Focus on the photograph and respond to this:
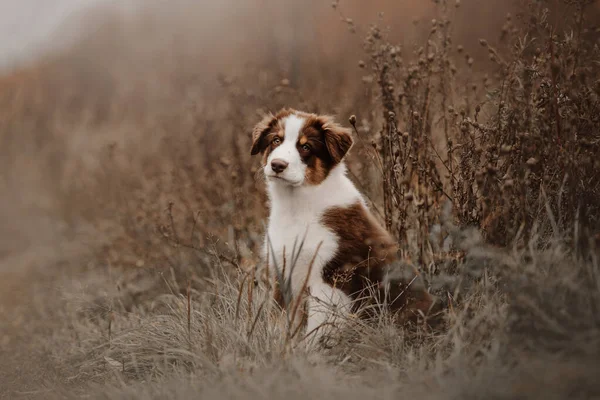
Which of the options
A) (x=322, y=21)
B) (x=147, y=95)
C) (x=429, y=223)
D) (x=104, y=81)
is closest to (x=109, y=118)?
(x=147, y=95)

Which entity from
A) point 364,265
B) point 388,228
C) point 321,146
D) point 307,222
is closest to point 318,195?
point 307,222

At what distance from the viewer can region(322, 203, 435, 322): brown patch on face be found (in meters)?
3.95

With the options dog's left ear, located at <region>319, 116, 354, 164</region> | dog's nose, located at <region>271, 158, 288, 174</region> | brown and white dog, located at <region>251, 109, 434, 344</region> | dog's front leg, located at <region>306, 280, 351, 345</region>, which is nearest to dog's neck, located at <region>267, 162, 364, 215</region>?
brown and white dog, located at <region>251, 109, 434, 344</region>

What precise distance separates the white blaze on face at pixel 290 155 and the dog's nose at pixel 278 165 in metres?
0.02

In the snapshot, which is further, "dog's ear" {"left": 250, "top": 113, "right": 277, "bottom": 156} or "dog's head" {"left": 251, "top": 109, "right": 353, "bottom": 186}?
"dog's ear" {"left": 250, "top": 113, "right": 277, "bottom": 156}

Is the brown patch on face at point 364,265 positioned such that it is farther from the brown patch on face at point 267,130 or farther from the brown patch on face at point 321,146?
the brown patch on face at point 267,130

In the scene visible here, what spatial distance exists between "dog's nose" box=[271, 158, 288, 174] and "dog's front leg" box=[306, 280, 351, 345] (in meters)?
0.75

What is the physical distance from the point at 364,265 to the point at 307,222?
47 centimetres

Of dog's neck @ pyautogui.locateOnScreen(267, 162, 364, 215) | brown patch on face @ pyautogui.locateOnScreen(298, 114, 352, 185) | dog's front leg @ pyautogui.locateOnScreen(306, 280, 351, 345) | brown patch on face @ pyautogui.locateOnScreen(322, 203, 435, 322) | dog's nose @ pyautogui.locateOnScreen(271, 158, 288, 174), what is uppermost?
brown patch on face @ pyautogui.locateOnScreen(298, 114, 352, 185)

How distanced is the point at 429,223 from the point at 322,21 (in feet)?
21.0

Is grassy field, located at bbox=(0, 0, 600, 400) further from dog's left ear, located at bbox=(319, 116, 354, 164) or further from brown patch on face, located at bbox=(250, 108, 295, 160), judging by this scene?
brown patch on face, located at bbox=(250, 108, 295, 160)

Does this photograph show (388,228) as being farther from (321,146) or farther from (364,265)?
(321,146)

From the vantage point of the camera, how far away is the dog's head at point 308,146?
13.5ft

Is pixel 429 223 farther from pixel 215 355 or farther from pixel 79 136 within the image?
pixel 79 136
